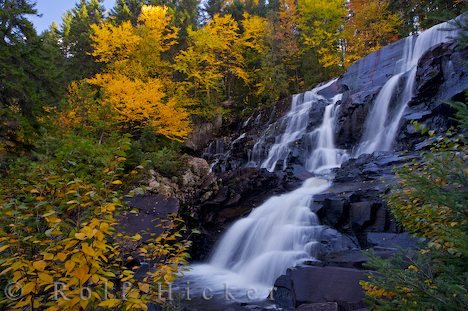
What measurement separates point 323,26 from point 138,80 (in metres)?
18.5

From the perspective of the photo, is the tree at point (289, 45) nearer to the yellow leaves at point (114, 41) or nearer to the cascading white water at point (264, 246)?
the yellow leaves at point (114, 41)

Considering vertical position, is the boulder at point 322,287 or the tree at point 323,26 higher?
the tree at point 323,26

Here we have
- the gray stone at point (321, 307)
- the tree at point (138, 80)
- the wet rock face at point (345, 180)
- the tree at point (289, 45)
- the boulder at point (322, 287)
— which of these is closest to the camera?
the gray stone at point (321, 307)

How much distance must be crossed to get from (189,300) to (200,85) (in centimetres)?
1745

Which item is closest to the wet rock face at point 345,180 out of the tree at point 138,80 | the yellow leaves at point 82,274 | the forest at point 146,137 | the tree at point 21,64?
the forest at point 146,137

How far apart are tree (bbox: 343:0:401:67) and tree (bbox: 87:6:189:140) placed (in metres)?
14.3

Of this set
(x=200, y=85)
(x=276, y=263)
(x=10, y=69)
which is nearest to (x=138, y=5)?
(x=200, y=85)

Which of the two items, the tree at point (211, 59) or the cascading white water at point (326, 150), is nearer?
the cascading white water at point (326, 150)

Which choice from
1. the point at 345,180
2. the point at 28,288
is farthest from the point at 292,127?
the point at 28,288

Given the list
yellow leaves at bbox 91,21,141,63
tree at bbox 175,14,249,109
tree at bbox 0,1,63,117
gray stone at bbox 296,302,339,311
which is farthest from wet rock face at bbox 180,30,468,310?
yellow leaves at bbox 91,21,141,63

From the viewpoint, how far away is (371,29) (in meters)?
23.6

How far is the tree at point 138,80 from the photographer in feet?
43.5

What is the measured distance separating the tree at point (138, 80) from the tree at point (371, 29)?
46.8ft

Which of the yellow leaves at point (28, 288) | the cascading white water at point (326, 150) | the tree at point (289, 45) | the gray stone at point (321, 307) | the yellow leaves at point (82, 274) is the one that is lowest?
the gray stone at point (321, 307)
